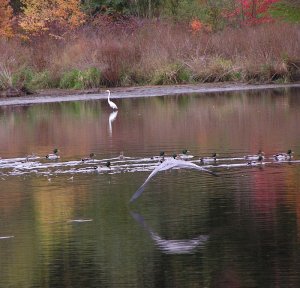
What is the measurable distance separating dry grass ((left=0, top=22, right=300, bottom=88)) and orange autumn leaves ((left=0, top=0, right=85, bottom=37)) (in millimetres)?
8185

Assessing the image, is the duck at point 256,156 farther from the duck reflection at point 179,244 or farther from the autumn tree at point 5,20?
the autumn tree at point 5,20

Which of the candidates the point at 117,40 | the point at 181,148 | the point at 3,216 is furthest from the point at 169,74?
the point at 3,216

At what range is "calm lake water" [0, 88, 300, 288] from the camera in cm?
1216

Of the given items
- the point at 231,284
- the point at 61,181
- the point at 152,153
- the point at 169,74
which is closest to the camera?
the point at 231,284

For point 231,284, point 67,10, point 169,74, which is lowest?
point 231,284

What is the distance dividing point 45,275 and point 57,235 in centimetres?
229

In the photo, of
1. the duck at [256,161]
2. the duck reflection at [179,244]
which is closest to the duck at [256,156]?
the duck at [256,161]

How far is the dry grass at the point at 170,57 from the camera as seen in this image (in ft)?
145

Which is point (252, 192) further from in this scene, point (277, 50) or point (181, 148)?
point (277, 50)

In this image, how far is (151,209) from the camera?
16109 millimetres

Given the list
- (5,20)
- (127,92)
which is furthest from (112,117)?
(5,20)

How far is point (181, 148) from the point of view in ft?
79.0

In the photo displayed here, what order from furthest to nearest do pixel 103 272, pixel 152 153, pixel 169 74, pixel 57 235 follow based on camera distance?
pixel 169 74, pixel 152 153, pixel 57 235, pixel 103 272

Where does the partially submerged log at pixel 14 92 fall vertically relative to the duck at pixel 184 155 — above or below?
above
